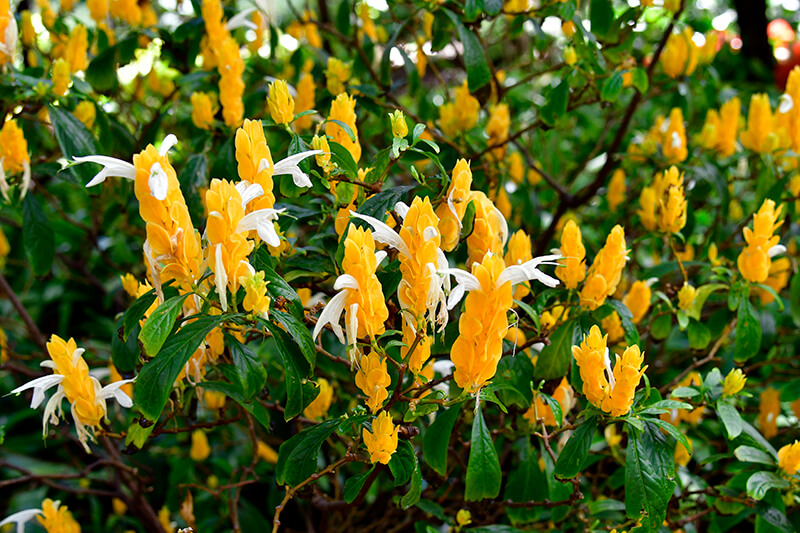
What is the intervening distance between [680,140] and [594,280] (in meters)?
0.85

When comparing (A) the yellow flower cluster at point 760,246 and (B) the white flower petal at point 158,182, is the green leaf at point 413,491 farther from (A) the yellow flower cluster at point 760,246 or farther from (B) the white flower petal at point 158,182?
(A) the yellow flower cluster at point 760,246

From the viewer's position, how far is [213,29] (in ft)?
5.20

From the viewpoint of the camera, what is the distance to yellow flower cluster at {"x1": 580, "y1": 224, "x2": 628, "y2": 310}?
3.68 feet

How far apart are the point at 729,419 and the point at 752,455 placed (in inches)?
5.5

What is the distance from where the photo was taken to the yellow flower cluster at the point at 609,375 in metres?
0.94

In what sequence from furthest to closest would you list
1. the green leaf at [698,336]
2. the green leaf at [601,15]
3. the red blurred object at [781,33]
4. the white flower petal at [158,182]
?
the red blurred object at [781,33]
the green leaf at [601,15]
the green leaf at [698,336]
the white flower petal at [158,182]

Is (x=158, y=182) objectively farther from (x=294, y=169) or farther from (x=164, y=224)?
(x=294, y=169)

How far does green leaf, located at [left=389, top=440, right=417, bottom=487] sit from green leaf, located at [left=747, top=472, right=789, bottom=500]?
60 cm

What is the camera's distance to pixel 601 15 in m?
1.66

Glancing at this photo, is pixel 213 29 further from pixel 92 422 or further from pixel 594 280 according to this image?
pixel 594 280

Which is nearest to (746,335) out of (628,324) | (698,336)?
(698,336)

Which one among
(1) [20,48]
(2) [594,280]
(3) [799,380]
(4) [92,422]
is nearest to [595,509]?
(2) [594,280]

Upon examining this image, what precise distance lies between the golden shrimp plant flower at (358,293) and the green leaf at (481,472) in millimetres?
230

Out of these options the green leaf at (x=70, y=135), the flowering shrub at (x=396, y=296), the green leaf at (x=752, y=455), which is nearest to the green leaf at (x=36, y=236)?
the flowering shrub at (x=396, y=296)
